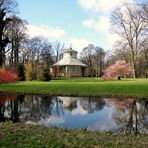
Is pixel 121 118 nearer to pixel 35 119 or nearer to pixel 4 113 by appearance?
pixel 35 119

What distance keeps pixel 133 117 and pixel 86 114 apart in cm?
285

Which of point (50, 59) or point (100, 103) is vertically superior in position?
point (50, 59)

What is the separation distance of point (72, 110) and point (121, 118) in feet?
14.2

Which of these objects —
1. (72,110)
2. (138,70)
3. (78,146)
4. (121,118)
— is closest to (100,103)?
(72,110)

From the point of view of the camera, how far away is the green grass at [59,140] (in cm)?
857

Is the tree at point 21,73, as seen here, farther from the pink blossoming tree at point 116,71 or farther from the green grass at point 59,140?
the green grass at point 59,140

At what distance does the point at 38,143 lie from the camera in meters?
8.69

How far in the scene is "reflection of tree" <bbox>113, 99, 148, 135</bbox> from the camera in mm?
13137

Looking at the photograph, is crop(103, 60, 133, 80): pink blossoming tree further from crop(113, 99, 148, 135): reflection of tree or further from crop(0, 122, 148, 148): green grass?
crop(0, 122, 148, 148): green grass

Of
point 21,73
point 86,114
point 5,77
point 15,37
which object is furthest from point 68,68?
point 86,114

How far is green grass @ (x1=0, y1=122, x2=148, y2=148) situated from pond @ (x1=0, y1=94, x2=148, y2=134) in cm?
274

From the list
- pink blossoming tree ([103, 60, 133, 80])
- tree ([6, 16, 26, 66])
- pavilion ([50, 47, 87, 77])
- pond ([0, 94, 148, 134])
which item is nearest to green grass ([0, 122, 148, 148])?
→ pond ([0, 94, 148, 134])

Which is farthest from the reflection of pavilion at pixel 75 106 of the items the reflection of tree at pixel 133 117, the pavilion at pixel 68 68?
the pavilion at pixel 68 68

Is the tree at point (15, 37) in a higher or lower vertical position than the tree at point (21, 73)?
higher
